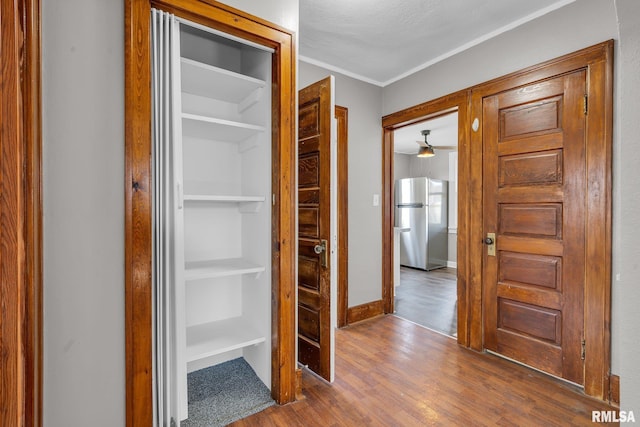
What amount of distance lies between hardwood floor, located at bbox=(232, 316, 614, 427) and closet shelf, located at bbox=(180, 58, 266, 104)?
6.58 feet

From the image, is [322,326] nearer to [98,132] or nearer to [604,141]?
[98,132]

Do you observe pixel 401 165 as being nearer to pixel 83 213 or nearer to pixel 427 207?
pixel 427 207

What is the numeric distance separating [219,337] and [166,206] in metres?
0.96

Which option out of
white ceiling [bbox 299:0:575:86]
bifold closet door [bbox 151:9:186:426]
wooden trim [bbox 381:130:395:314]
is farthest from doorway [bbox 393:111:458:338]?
bifold closet door [bbox 151:9:186:426]

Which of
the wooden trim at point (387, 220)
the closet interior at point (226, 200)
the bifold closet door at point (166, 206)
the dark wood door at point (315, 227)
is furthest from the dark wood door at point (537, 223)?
the bifold closet door at point (166, 206)

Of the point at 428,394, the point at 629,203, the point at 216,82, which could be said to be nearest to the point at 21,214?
the point at 216,82

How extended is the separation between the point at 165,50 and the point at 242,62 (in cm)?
92

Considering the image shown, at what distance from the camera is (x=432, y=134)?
16.9 ft

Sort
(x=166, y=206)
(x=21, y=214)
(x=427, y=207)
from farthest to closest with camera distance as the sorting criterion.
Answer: (x=427, y=207)
(x=166, y=206)
(x=21, y=214)

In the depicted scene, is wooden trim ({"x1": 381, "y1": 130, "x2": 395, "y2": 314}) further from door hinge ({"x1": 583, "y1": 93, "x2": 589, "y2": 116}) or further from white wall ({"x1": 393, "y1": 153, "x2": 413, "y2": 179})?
white wall ({"x1": 393, "y1": 153, "x2": 413, "y2": 179})

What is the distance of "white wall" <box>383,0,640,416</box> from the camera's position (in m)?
0.99

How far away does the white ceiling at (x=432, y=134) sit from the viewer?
14.7ft

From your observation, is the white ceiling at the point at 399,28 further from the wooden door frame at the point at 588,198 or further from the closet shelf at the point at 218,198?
the closet shelf at the point at 218,198

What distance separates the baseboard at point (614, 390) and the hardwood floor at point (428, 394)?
0.21 feet
